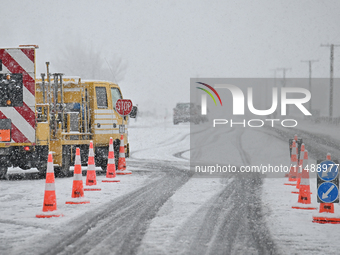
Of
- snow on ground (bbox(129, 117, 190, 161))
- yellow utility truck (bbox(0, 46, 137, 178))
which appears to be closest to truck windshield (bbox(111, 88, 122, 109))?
yellow utility truck (bbox(0, 46, 137, 178))

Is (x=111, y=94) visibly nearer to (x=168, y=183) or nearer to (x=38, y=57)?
(x=168, y=183)

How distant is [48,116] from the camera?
531 inches

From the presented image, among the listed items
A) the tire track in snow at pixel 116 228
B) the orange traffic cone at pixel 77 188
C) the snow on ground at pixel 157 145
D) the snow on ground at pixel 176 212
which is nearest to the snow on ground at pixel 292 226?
the snow on ground at pixel 176 212

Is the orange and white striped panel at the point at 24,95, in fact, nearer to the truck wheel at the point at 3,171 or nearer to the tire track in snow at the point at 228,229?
the truck wheel at the point at 3,171

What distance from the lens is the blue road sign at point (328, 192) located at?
7832mm

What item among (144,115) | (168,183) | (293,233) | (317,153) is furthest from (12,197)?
(144,115)

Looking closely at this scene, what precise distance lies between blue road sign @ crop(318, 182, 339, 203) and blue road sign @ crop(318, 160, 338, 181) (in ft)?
0.29

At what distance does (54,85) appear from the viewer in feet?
48.4

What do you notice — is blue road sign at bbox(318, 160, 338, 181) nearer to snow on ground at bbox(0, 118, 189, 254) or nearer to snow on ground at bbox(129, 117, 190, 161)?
snow on ground at bbox(0, 118, 189, 254)

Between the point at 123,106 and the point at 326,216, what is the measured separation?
887cm

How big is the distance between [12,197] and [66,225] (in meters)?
3.31

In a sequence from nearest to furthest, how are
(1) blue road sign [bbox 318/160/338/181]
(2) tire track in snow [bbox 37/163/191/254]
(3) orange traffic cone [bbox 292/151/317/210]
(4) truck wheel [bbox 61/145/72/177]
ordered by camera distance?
(2) tire track in snow [bbox 37/163/191/254] → (1) blue road sign [bbox 318/160/338/181] → (3) orange traffic cone [bbox 292/151/317/210] → (4) truck wheel [bbox 61/145/72/177]

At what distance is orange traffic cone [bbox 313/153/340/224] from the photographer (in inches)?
308

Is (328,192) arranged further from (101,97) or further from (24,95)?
(101,97)
